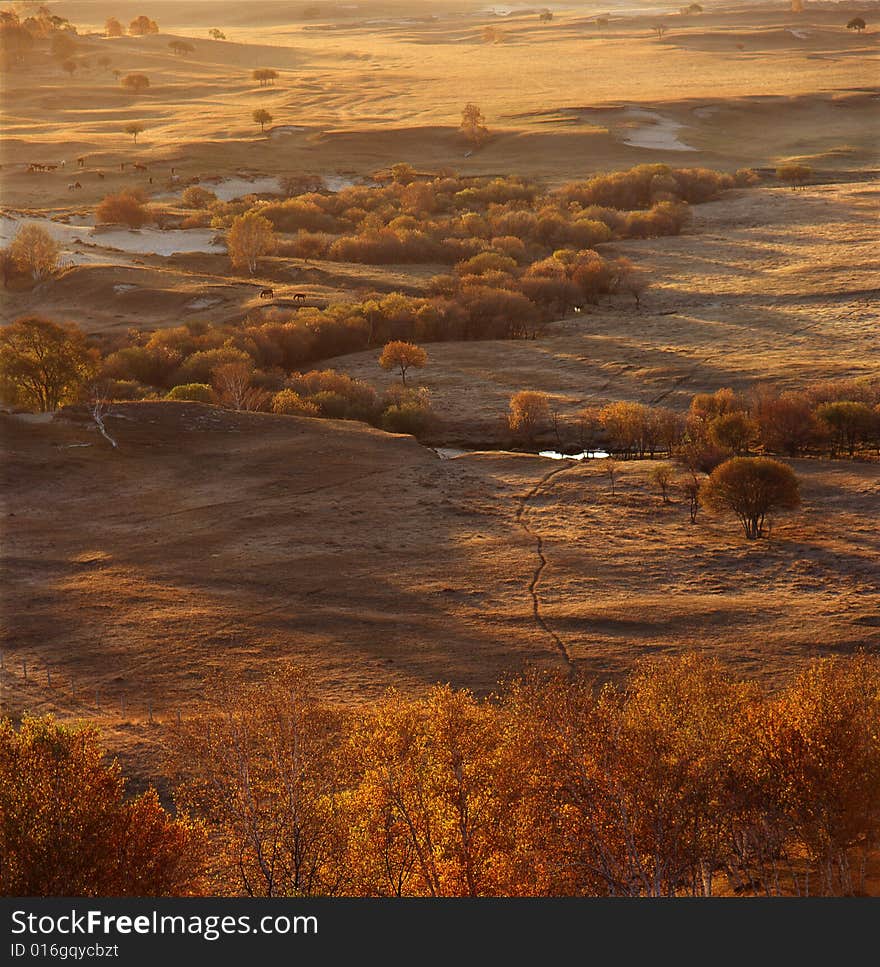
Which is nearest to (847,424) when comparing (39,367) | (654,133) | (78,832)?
(39,367)

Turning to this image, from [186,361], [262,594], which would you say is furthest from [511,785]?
[186,361]

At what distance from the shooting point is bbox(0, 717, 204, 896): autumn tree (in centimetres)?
2550

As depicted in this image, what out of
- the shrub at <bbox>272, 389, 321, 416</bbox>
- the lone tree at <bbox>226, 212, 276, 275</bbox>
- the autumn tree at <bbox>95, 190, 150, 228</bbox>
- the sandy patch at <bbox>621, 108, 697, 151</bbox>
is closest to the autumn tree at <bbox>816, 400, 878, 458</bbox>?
the shrub at <bbox>272, 389, 321, 416</bbox>

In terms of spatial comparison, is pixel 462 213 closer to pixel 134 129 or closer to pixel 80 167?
pixel 80 167

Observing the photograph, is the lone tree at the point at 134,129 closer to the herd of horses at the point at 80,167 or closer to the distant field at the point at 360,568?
the herd of horses at the point at 80,167

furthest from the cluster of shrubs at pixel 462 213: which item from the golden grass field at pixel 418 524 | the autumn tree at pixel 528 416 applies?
the autumn tree at pixel 528 416

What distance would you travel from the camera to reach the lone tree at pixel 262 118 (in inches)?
6668

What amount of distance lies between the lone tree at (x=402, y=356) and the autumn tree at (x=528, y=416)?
12.4 metres

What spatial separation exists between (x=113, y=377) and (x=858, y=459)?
156 ft

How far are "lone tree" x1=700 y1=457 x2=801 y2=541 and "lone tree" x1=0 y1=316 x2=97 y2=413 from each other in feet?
130

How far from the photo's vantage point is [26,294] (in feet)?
313

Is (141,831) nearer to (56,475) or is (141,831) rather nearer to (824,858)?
(824,858)

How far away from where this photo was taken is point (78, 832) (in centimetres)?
2605

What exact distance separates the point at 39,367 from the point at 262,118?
111 m
